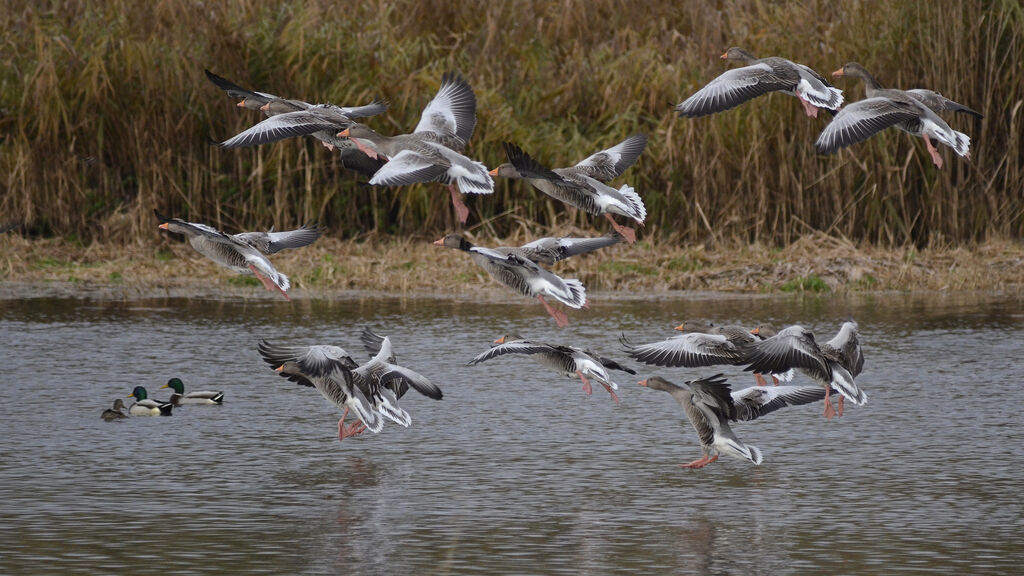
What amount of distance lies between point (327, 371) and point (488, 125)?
1084 centimetres

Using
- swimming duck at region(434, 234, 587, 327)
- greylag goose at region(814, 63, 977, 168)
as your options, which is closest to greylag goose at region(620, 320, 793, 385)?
swimming duck at region(434, 234, 587, 327)

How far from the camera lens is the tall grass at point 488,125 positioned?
1897 centimetres

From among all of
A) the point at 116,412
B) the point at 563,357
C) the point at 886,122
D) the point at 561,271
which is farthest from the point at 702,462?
the point at 561,271

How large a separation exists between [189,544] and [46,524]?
89 cm

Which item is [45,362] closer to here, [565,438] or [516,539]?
[565,438]

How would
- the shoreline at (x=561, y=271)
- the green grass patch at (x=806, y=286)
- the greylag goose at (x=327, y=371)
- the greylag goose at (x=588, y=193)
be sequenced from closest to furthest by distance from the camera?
the greylag goose at (x=327, y=371), the greylag goose at (x=588, y=193), the green grass patch at (x=806, y=286), the shoreline at (x=561, y=271)

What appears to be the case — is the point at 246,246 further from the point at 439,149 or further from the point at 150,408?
the point at 150,408

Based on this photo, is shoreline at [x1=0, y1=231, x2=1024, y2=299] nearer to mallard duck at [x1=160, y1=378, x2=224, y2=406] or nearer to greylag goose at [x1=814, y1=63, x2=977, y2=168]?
mallard duck at [x1=160, y1=378, x2=224, y2=406]

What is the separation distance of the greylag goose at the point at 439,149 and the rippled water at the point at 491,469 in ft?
5.41

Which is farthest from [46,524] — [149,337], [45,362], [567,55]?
[567,55]

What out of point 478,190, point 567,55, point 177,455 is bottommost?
point 177,455

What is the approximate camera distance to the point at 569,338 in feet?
47.9

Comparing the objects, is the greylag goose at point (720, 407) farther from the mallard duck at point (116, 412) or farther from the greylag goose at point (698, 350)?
the mallard duck at point (116, 412)

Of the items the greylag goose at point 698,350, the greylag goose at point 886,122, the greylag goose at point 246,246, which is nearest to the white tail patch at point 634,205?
the greylag goose at point 698,350
